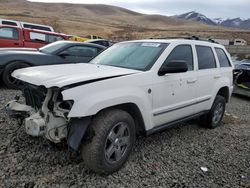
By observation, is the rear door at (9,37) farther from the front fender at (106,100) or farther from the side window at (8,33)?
the front fender at (106,100)

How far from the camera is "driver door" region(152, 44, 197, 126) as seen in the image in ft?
13.7

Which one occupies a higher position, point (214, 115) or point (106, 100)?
point (106, 100)

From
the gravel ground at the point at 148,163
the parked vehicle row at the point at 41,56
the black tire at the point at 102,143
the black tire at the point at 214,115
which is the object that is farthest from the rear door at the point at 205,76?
the parked vehicle row at the point at 41,56

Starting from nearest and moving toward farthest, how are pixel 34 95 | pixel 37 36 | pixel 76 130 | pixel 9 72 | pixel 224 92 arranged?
pixel 76 130 < pixel 34 95 < pixel 224 92 < pixel 9 72 < pixel 37 36

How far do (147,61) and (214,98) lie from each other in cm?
201

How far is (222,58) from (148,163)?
3.01m

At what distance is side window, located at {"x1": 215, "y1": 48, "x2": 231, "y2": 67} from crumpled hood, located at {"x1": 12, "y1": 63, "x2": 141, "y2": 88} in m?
2.58

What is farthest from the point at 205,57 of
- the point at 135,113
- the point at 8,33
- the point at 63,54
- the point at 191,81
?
the point at 8,33

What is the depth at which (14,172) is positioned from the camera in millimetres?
3600

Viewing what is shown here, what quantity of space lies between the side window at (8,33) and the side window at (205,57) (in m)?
7.61

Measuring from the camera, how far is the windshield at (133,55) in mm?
4297

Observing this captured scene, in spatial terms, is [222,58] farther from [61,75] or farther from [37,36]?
[37,36]

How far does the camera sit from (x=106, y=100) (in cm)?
343

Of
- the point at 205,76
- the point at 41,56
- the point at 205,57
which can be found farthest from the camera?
the point at 41,56
